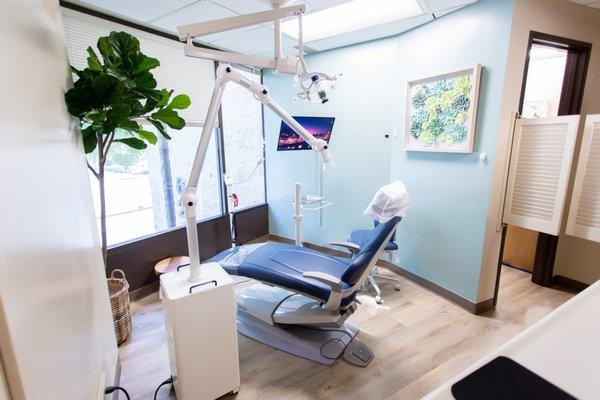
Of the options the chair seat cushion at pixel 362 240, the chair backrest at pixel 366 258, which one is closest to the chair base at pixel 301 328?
the chair backrest at pixel 366 258

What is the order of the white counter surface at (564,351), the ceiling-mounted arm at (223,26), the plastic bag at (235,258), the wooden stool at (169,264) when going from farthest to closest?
1. the wooden stool at (169,264)
2. the plastic bag at (235,258)
3. the ceiling-mounted arm at (223,26)
4. the white counter surface at (564,351)

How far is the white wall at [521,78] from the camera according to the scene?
209 centimetres

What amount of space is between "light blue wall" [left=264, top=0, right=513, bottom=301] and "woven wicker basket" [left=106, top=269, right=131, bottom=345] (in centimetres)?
225

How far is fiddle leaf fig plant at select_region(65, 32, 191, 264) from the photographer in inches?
48.8

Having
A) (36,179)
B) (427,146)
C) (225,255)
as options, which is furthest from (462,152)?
(36,179)

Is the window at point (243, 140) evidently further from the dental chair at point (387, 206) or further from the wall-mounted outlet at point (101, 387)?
the wall-mounted outlet at point (101, 387)

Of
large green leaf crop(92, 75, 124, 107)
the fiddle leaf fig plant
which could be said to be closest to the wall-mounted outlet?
the fiddle leaf fig plant

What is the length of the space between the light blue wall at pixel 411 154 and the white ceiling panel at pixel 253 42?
538mm

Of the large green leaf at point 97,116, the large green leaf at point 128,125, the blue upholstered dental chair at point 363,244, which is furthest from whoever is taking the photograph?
the blue upholstered dental chair at point 363,244

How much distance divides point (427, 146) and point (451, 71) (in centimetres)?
63

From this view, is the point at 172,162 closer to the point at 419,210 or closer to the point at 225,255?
the point at 225,255

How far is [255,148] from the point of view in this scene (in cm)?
411

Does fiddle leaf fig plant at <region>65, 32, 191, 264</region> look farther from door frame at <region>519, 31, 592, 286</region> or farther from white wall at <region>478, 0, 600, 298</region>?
door frame at <region>519, 31, 592, 286</region>

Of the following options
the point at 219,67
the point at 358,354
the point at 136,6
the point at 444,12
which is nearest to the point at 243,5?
the point at 136,6
